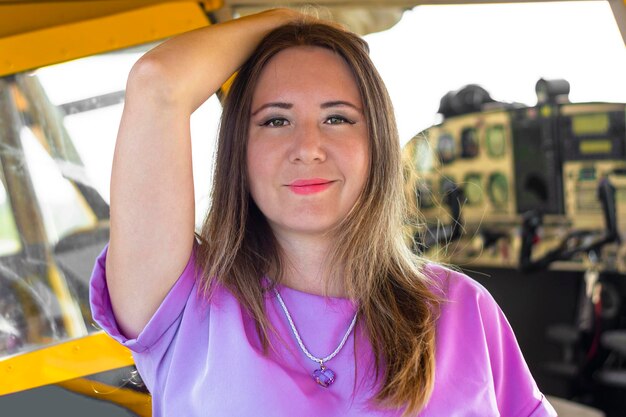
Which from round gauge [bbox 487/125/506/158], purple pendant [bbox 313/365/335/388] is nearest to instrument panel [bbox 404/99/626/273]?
round gauge [bbox 487/125/506/158]

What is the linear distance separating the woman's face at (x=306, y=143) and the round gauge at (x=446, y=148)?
5942mm

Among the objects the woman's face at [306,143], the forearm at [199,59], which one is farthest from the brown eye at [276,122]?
the forearm at [199,59]

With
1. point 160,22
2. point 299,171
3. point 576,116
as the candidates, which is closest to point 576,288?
point 576,116

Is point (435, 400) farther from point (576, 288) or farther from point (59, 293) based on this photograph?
point (576, 288)

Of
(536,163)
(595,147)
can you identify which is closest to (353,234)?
(595,147)

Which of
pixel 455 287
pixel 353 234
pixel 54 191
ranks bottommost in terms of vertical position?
pixel 455 287

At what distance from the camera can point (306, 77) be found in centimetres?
150

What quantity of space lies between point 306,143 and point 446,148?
614cm

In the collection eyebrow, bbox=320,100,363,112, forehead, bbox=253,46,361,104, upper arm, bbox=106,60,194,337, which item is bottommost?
upper arm, bbox=106,60,194,337

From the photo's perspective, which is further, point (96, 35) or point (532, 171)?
point (532, 171)

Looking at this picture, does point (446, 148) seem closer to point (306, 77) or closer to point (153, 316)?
point (306, 77)

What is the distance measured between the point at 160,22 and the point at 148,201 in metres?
0.84

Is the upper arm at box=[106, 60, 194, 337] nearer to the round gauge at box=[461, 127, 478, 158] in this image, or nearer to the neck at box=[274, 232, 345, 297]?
the neck at box=[274, 232, 345, 297]

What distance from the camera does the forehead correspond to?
58.5 inches
